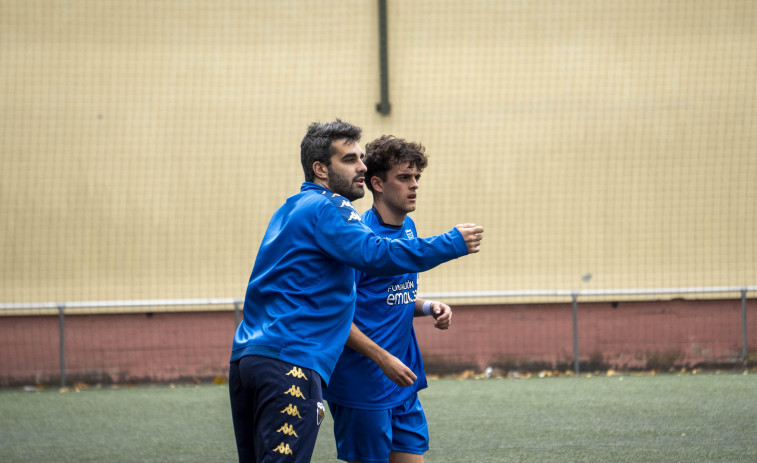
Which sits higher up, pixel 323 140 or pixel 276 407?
pixel 323 140

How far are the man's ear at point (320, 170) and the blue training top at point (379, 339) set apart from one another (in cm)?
62

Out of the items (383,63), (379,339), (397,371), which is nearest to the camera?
(397,371)

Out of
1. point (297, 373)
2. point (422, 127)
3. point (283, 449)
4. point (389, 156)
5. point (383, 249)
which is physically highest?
point (422, 127)

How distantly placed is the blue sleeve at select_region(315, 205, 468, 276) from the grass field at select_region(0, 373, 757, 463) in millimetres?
2801

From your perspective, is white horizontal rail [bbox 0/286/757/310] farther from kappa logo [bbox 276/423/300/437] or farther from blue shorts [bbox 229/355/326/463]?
kappa logo [bbox 276/423/300/437]

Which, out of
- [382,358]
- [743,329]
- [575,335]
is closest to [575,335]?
[575,335]

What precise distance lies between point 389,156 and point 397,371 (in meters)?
0.98

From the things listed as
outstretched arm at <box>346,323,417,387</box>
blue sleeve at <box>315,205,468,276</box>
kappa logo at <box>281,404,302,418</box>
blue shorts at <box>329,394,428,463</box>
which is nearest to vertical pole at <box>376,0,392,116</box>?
blue shorts at <box>329,394,428,463</box>

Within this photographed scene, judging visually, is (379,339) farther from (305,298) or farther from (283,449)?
(283,449)

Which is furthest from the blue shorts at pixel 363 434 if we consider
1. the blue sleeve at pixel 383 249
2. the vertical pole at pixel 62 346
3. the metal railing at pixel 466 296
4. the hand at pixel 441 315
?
the vertical pole at pixel 62 346

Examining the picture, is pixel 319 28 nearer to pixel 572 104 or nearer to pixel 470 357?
pixel 572 104

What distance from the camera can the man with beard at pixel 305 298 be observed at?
9.00 ft

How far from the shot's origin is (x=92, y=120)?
33.4ft

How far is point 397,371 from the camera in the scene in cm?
315
